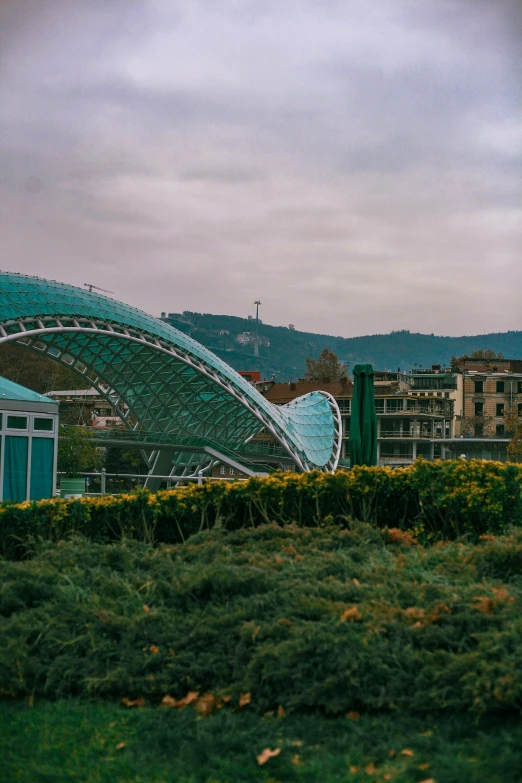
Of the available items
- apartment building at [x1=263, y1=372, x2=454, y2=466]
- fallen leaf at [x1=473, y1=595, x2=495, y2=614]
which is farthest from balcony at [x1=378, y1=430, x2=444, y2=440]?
fallen leaf at [x1=473, y1=595, x2=495, y2=614]

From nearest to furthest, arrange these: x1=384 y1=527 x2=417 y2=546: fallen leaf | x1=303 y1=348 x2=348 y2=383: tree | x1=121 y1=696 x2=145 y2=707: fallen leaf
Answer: x1=121 y1=696 x2=145 y2=707: fallen leaf, x1=384 y1=527 x2=417 y2=546: fallen leaf, x1=303 y1=348 x2=348 y2=383: tree

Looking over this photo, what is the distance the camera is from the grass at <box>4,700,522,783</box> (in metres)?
6.31

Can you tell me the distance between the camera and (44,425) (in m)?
26.1

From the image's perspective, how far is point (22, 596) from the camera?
1009 centimetres

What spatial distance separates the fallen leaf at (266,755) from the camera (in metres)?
6.70

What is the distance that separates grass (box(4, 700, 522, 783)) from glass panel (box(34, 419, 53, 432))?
1846 centimetres

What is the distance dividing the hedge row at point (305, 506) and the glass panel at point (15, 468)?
1072cm

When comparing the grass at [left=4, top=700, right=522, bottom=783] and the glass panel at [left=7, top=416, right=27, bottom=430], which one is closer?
the grass at [left=4, top=700, right=522, bottom=783]

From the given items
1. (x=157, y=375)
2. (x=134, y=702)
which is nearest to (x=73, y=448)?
(x=157, y=375)

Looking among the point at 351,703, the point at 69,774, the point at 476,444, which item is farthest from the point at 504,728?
the point at 476,444

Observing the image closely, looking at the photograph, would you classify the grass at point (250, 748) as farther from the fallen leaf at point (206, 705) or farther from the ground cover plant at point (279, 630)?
the ground cover plant at point (279, 630)

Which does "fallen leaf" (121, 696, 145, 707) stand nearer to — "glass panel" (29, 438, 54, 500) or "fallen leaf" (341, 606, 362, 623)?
"fallen leaf" (341, 606, 362, 623)

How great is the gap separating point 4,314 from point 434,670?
33.6 m

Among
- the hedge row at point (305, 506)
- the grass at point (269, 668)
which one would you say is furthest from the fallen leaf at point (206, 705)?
the hedge row at point (305, 506)
